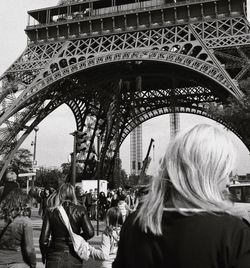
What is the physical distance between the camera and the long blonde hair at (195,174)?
165 centimetres

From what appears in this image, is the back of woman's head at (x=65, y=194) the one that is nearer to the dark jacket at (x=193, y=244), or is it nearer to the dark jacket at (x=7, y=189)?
the dark jacket at (x=7, y=189)

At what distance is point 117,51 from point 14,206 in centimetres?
2158

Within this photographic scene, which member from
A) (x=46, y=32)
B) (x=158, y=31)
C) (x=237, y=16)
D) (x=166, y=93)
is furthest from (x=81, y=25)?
(x=166, y=93)

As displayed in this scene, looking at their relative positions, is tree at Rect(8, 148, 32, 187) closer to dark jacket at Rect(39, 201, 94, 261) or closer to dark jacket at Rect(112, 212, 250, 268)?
dark jacket at Rect(39, 201, 94, 261)

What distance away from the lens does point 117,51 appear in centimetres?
2486

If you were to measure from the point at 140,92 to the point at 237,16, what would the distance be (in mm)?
14172

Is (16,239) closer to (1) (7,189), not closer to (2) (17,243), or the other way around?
(2) (17,243)

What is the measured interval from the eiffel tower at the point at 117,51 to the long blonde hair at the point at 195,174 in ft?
65.9

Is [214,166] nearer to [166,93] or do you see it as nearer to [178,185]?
[178,185]

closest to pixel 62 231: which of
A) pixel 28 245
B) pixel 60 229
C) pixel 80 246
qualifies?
pixel 60 229

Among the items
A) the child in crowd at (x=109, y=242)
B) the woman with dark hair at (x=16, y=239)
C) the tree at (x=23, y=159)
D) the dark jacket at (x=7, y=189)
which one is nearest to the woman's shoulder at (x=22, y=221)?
the woman with dark hair at (x=16, y=239)

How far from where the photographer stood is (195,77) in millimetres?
27219

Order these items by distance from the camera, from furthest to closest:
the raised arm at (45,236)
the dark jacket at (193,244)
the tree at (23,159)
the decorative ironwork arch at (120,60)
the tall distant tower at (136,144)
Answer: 1. the tree at (23,159)
2. the tall distant tower at (136,144)
3. the decorative ironwork arch at (120,60)
4. the raised arm at (45,236)
5. the dark jacket at (193,244)

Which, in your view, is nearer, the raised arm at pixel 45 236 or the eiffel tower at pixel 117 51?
the raised arm at pixel 45 236
